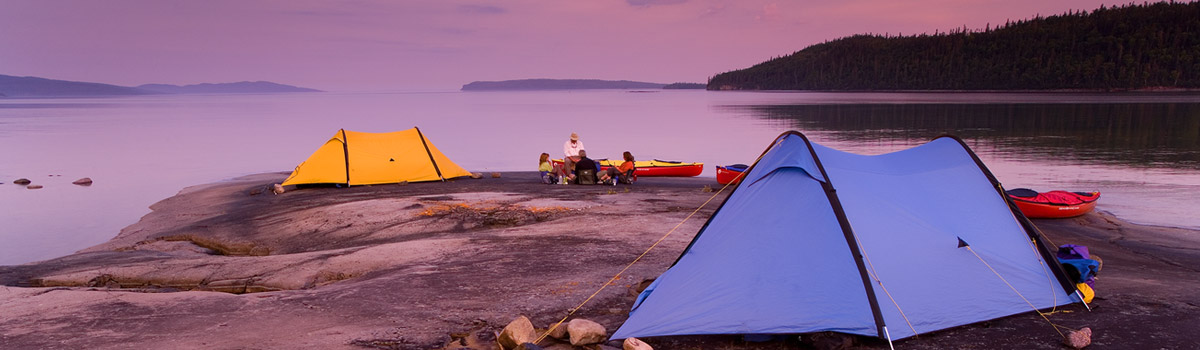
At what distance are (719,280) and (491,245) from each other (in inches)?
198

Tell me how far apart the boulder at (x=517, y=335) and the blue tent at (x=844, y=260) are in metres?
0.82

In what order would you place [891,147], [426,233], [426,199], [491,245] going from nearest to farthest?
[491,245]
[426,233]
[426,199]
[891,147]

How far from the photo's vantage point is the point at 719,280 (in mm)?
7199

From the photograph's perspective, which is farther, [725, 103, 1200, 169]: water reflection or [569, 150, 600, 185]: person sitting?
[725, 103, 1200, 169]: water reflection

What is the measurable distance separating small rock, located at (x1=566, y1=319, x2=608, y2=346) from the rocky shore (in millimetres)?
121

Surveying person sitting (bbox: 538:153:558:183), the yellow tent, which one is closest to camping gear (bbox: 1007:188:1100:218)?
person sitting (bbox: 538:153:558:183)

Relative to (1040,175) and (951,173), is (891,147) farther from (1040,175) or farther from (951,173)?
(951,173)

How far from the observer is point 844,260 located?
23.0ft

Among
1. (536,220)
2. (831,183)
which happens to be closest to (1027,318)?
(831,183)

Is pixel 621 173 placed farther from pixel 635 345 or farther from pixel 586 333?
pixel 635 345

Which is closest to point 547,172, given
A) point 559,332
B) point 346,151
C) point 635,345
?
point 346,151

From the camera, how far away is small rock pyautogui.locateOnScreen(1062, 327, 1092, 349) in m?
6.57

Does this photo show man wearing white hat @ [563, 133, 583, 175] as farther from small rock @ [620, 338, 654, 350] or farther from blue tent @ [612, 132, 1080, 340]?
small rock @ [620, 338, 654, 350]

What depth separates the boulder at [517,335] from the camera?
21.4ft
